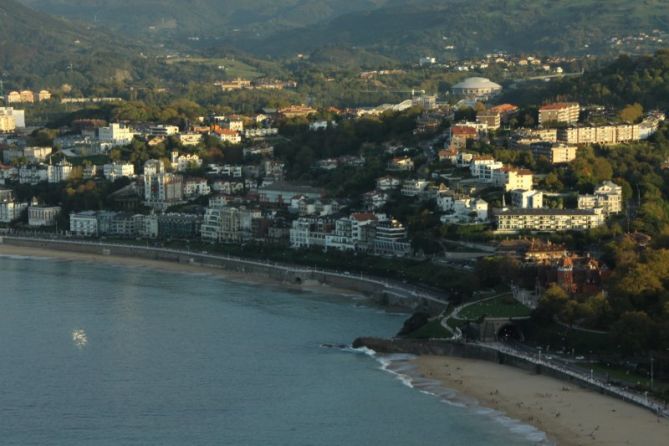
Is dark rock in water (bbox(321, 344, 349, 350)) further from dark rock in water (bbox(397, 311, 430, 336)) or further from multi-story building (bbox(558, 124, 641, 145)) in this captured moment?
multi-story building (bbox(558, 124, 641, 145))

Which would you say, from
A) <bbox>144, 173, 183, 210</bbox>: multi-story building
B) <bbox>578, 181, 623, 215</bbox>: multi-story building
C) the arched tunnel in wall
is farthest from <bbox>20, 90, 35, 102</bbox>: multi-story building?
the arched tunnel in wall

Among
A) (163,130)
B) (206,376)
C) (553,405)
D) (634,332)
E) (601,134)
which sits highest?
(163,130)

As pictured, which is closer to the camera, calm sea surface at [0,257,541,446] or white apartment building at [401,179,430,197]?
calm sea surface at [0,257,541,446]

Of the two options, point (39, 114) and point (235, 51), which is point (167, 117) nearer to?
point (39, 114)

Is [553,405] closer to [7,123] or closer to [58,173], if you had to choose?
[58,173]

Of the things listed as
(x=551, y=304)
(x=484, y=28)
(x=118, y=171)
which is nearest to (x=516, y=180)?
(x=551, y=304)

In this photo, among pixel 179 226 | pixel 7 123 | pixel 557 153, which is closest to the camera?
pixel 557 153

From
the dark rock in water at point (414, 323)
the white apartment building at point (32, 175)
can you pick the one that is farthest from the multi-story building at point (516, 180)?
the white apartment building at point (32, 175)
